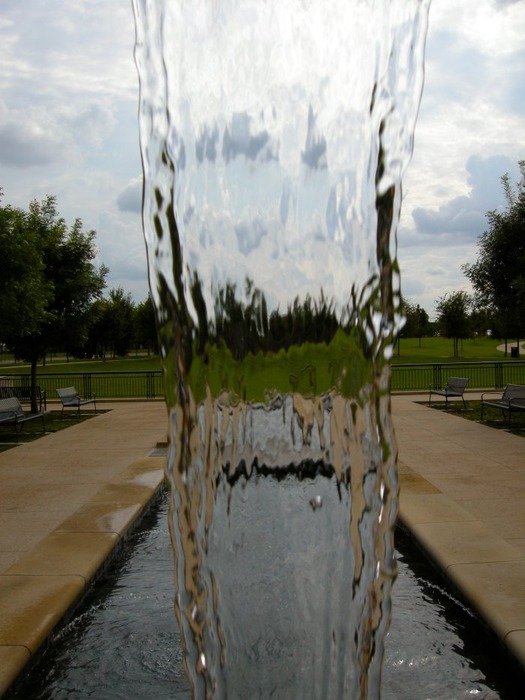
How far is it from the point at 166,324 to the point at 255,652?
6.61 feet

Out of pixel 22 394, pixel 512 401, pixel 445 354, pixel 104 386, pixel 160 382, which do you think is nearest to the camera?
pixel 512 401

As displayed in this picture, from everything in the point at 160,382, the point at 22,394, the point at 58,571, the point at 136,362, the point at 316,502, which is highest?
the point at 136,362

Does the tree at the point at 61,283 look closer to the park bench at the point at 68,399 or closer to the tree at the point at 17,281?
the park bench at the point at 68,399

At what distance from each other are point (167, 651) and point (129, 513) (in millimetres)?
2828

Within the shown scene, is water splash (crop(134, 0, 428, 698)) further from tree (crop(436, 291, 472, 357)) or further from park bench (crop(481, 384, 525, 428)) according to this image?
tree (crop(436, 291, 472, 357))

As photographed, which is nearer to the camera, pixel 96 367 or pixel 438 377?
pixel 438 377

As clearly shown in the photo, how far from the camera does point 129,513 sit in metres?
7.56

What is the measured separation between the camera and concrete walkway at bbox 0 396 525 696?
498 cm

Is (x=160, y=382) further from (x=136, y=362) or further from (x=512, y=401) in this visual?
(x=136, y=362)

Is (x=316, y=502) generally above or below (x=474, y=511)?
above

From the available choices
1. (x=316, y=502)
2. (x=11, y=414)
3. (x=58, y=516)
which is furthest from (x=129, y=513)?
(x=11, y=414)

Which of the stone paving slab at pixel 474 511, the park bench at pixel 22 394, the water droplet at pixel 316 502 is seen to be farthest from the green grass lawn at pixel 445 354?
the water droplet at pixel 316 502

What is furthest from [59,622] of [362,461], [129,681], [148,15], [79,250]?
[79,250]

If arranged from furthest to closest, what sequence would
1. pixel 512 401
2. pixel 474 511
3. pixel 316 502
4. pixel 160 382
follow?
pixel 160 382 < pixel 512 401 < pixel 474 511 < pixel 316 502
